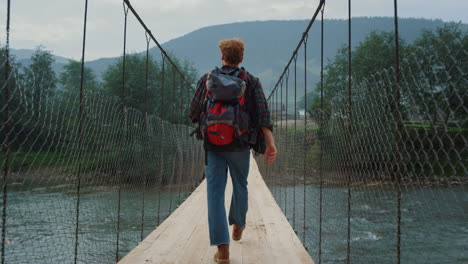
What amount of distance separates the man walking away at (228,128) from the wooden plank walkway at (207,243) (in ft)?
0.56

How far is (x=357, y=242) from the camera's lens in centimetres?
785

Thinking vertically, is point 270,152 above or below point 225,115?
below

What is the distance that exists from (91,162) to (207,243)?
2.04 metres

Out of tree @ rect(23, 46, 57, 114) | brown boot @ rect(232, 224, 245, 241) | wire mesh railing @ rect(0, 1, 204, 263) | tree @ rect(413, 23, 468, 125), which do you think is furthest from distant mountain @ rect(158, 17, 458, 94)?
tree @ rect(413, 23, 468, 125)

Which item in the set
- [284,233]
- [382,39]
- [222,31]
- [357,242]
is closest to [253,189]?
[284,233]

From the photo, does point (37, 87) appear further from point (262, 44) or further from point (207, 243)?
point (262, 44)

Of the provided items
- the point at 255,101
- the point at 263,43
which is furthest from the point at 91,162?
the point at 263,43

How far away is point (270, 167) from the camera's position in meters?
5.88

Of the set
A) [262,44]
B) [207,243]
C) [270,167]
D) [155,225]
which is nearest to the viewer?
[207,243]

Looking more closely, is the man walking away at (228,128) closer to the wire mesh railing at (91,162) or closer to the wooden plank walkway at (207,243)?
the wooden plank walkway at (207,243)

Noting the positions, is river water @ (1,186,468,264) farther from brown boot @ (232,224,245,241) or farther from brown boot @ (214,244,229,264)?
brown boot @ (214,244,229,264)

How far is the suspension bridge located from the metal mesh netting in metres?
0.03

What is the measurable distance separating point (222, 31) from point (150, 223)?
7238 inches

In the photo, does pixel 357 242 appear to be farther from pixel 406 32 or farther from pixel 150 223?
pixel 406 32
